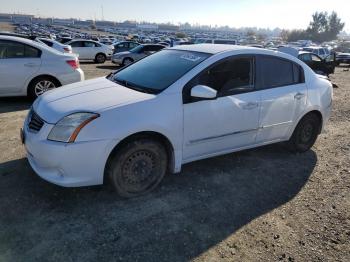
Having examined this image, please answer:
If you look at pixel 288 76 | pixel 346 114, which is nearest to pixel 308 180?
pixel 288 76

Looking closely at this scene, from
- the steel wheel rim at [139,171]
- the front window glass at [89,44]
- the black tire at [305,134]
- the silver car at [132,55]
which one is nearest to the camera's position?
the steel wheel rim at [139,171]

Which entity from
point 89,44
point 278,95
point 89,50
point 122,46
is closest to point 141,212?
point 278,95

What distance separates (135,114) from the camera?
3.54 metres

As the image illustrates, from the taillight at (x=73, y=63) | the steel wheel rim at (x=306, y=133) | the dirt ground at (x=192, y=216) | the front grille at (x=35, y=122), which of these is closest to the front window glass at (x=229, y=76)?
the dirt ground at (x=192, y=216)

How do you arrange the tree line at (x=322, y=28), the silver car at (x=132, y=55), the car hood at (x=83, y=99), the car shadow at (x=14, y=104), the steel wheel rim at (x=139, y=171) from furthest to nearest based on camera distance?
the tree line at (x=322, y=28)
the silver car at (x=132, y=55)
the car shadow at (x=14, y=104)
the steel wheel rim at (x=139, y=171)
the car hood at (x=83, y=99)

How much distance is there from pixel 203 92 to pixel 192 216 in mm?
1355

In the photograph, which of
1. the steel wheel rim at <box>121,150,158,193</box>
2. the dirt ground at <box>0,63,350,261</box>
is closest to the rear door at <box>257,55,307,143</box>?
the dirt ground at <box>0,63,350,261</box>

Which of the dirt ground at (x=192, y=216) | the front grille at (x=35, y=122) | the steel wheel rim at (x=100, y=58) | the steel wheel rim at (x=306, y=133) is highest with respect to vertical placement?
the front grille at (x=35, y=122)

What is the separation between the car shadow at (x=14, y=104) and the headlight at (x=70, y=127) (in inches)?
170

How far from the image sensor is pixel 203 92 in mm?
3828

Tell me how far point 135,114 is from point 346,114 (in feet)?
22.2

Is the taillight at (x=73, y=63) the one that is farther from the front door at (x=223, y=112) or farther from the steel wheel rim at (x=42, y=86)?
the front door at (x=223, y=112)

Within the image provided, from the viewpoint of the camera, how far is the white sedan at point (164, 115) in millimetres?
3430

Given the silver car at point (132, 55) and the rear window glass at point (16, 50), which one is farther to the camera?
the silver car at point (132, 55)
